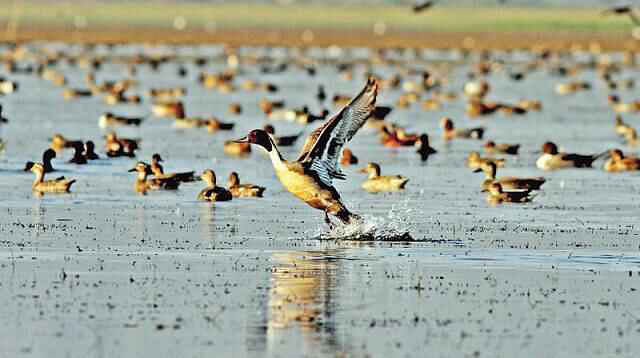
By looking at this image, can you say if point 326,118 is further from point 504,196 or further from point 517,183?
point 504,196

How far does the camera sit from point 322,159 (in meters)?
21.2

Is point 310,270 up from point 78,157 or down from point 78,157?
down

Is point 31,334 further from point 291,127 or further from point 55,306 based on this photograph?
point 291,127

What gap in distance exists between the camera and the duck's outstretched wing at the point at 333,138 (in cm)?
2108

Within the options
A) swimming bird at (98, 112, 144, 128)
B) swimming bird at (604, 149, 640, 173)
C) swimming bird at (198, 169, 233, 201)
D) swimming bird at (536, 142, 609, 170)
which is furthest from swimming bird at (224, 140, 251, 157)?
swimming bird at (198, 169, 233, 201)

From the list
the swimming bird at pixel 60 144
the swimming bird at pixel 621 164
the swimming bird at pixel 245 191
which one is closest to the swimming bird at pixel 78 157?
the swimming bird at pixel 60 144

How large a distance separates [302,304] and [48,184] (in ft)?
38.9

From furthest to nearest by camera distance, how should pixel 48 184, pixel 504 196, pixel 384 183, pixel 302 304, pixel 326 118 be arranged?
pixel 326 118 < pixel 384 183 < pixel 48 184 < pixel 504 196 < pixel 302 304

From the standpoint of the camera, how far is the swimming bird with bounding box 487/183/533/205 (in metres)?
27.0

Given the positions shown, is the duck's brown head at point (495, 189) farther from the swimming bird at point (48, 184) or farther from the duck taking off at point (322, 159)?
the swimming bird at point (48, 184)

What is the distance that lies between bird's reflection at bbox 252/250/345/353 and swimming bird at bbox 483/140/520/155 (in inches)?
687

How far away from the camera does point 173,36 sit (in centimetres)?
11144

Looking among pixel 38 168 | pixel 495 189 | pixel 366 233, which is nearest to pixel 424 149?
pixel 495 189

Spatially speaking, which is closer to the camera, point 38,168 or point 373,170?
point 38,168
